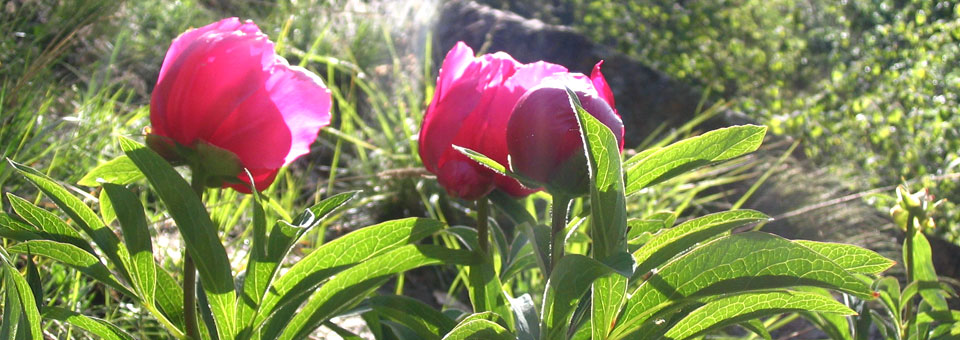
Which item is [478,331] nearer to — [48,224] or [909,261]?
[48,224]

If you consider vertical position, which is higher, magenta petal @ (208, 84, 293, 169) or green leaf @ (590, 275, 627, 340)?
magenta petal @ (208, 84, 293, 169)

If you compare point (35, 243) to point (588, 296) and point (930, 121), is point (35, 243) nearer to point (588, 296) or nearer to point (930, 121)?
point (588, 296)

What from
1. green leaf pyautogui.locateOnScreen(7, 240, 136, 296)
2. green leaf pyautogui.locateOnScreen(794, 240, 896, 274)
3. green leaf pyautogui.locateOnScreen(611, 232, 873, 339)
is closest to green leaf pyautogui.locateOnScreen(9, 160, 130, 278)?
green leaf pyautogui.locateOnScreen(7, 240, 136, 296)

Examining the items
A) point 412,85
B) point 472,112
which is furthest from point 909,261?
point 412,85

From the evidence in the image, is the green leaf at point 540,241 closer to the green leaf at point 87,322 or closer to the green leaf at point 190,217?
the green leaf at point 190,217

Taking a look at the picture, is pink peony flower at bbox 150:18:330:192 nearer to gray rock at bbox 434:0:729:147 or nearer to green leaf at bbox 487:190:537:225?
green leaf at bbox 487:190:537:225

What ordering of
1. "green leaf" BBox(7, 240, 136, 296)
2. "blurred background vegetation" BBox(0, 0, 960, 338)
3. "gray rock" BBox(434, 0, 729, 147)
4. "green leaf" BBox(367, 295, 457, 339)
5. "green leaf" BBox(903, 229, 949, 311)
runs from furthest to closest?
"gray rock" BBox(434, 0, 729, 147)
"blurred background vegetation" BBox(0, 0, 960, 338)
"green leaf" BBox(903, 229, 949, 311)
"green leaf" BBox(367, 295, 457, 339)
"green leaf" BBox(7, 240, 136, 296)

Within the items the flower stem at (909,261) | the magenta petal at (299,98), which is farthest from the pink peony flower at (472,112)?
the flower stem at (909,261)
